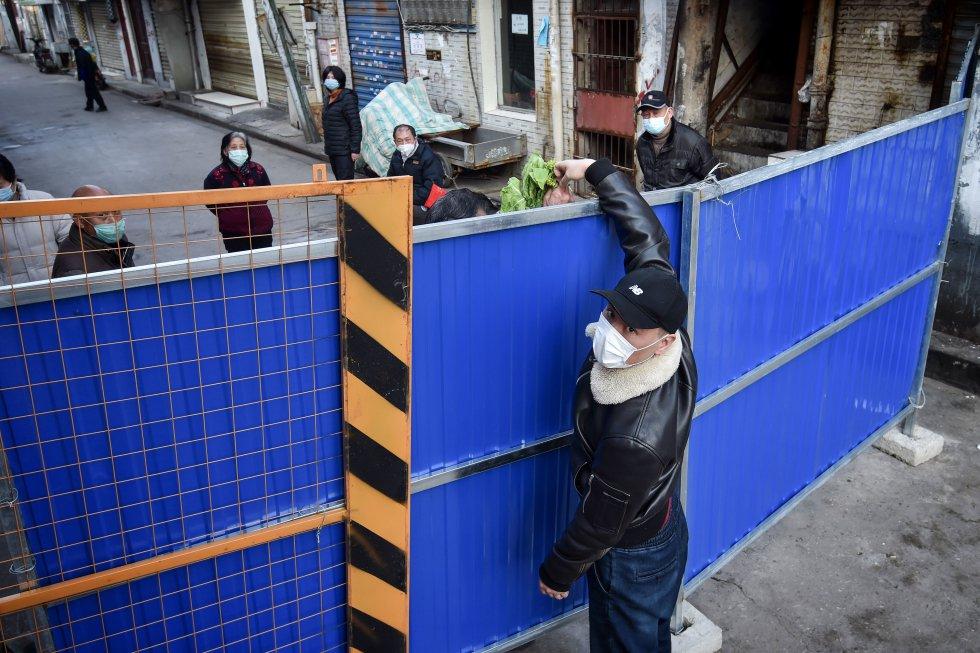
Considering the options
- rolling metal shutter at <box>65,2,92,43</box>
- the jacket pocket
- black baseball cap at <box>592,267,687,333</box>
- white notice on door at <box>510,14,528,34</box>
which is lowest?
the jacket pocket

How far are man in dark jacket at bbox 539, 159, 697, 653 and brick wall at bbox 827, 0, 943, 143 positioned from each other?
5306 mm

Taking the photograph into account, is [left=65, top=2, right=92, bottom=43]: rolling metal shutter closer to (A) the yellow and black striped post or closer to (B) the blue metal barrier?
(B) the blue metal barrier

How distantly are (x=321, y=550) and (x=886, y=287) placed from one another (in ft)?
12.0

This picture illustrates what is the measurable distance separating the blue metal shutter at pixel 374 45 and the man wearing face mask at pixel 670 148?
29.0 feet

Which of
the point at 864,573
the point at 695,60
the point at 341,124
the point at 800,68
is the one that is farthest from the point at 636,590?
the point at 341,124

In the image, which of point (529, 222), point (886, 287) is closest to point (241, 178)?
point (529, 222)

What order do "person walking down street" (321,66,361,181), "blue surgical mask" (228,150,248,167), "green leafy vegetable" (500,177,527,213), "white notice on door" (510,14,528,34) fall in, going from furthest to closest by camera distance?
Answer: "white notice on door" (510,14,528,34) < "person walking down street" (321,66,361,181) < "blue surgical mask" (228,150,248,167) < "green leafy vegetable" (500,177,527,213)

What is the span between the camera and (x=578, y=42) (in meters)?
10.4

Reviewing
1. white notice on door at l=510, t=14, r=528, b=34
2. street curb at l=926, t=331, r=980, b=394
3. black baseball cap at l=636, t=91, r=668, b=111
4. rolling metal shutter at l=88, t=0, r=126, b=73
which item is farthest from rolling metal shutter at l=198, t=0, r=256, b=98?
street curb at l=926, t=331, r=980, b=394

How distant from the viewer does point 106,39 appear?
1138 inches

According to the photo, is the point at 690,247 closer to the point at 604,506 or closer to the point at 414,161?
the point at 604,506

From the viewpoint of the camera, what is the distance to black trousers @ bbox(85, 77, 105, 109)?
21.0m

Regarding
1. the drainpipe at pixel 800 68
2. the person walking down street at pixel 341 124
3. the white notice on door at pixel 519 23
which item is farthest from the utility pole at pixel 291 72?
the drainpipe at pixel 800 68

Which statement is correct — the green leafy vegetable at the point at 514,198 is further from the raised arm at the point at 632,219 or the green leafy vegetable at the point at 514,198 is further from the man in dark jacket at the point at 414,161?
the man in dark jacket at the point at 414,161
